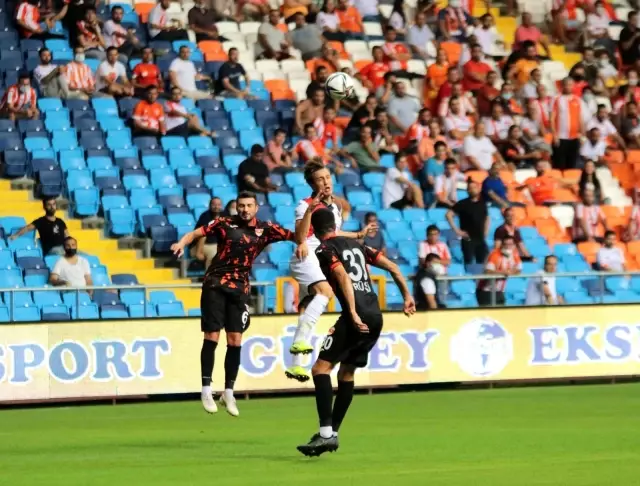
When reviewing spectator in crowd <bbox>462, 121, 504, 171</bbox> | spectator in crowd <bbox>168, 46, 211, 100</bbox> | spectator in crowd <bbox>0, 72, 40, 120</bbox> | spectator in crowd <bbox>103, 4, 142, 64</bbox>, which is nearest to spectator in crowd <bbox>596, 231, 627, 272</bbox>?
spectator in crowd <bbox>462, 121, 504, 171</bbox>

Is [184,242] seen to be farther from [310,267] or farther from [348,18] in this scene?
[348,18]

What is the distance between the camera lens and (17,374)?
18.8 meters

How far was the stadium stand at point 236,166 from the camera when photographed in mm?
21672

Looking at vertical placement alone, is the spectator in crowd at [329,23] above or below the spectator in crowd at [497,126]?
above

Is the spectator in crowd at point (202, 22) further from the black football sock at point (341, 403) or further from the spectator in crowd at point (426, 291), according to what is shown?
the black football sock at point (341, 403)

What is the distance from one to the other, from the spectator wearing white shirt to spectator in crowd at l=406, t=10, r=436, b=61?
3181mm

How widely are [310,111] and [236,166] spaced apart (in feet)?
5.17

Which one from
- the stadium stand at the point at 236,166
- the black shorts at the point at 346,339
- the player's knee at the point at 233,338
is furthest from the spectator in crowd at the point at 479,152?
the black shorts at the point at 346,339

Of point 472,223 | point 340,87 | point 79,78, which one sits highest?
point 340,87

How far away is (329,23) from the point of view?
2767 cm

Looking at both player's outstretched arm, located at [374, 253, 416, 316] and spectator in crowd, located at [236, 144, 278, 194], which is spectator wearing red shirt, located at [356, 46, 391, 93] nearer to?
spectator in crowd, located at [236, 144, 278, 194]

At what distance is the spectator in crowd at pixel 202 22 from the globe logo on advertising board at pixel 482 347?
8269 millimetres

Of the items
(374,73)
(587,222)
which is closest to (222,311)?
(587,222)

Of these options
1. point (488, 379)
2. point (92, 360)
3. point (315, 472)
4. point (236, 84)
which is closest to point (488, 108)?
point (236, 84)
